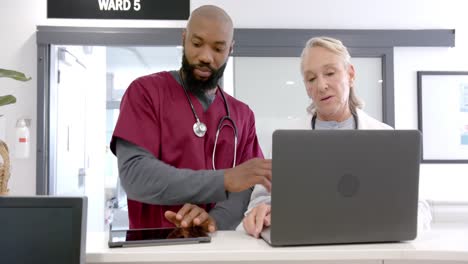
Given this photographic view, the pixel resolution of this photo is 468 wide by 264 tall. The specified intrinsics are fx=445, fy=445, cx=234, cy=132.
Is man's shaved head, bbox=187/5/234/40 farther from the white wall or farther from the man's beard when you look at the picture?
the white wall

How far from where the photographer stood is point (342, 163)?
78 centimetres

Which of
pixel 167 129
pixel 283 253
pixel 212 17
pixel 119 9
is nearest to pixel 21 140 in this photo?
pixel 119 9

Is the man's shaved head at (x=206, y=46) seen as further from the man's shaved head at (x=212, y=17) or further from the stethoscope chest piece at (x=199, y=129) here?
the stethoscope chest piece at (x=199, y=129)

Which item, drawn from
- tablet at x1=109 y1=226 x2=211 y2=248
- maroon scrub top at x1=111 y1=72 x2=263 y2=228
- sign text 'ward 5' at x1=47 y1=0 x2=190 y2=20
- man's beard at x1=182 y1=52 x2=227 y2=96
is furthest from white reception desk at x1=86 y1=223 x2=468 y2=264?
sign text 'ward 5' at x1=47 y1=0 x2=190 y2=20

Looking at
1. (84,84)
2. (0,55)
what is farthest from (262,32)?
(84,84)

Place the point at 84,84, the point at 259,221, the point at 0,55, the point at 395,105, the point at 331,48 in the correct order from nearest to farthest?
the point at 259,221, the point at 331,48, the point at 0,55, the point at 395,105, the point at 84,84

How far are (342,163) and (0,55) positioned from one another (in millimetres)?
2471

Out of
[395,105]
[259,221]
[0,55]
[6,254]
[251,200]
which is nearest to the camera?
[6,254]

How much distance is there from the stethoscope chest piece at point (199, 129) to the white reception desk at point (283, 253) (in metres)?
0.51

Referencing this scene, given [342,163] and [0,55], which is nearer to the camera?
[342,163]

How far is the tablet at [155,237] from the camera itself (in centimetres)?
80

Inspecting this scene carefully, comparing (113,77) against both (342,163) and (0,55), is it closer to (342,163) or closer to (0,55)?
(0,55)

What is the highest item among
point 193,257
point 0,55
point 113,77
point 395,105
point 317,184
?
point 113,77

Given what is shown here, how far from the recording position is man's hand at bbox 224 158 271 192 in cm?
91
